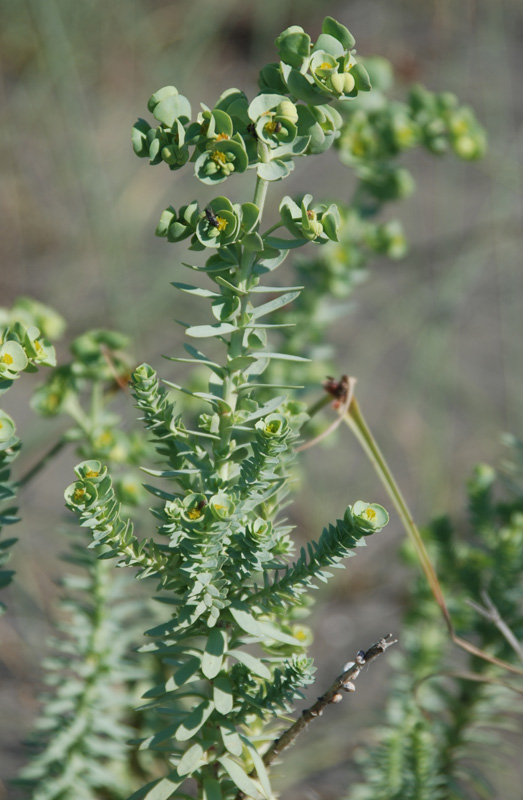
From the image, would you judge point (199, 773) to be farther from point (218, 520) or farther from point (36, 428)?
point (36, 428)

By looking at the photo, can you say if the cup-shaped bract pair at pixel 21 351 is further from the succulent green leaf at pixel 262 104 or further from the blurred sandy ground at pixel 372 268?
the blurred sandy ground at pixel 372 268

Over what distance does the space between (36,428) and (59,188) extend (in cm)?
117

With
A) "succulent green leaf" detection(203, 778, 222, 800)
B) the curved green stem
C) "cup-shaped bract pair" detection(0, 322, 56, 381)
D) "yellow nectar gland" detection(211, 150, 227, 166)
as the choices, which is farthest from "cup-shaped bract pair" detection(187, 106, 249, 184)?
"succulent green leaf" detection(203, 778, 222, 800)

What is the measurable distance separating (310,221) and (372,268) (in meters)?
1.59

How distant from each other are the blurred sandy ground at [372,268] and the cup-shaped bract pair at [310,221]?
825 millimetres

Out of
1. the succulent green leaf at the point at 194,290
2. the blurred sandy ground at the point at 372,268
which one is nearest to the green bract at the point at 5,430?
the succulent green leaf at the point at 194,290

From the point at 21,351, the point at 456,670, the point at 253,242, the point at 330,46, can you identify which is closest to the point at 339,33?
the point at 330,46

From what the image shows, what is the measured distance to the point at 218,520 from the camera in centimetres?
41

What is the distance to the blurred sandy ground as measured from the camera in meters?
1.36

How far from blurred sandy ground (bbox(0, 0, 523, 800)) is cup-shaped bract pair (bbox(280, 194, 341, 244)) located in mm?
825

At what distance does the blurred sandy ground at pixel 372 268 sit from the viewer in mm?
1355

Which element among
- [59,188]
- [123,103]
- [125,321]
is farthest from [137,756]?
[123,103]

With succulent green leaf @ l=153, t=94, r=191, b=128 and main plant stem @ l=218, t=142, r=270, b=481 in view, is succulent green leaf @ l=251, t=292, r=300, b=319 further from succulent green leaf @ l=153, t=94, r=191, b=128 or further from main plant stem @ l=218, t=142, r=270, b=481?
succulent green leaf @ l=153, t=94, r=191, b=128

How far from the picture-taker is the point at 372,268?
76.7 inches
